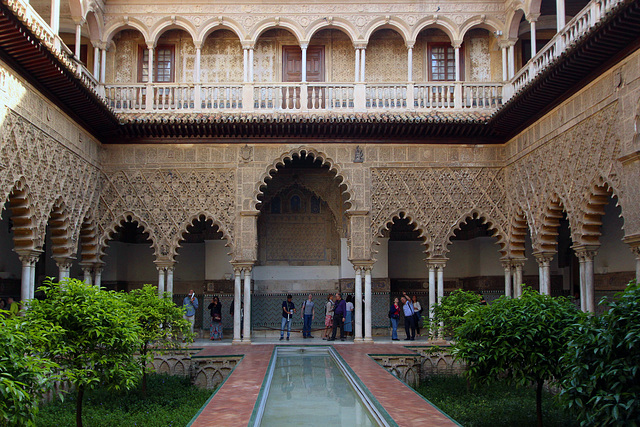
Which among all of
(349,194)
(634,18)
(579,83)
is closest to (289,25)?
(349,194)

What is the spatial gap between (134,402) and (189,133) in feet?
20.8

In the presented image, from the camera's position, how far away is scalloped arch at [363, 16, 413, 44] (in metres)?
14.6

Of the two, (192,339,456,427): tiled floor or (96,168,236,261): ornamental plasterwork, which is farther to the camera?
(96,168,236,261): ornamental plasterwork

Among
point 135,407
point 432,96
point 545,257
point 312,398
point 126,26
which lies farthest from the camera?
point 126,26

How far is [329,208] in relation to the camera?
16.2 meters

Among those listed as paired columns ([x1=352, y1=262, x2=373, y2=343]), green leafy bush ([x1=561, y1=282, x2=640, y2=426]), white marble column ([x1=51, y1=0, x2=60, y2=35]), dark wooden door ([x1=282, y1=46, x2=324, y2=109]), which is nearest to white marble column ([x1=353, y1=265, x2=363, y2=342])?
paired columns ([x1=352, y1=262, x2=373, y2=343])

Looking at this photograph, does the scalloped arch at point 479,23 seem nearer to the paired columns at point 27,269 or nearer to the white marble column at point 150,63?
the white marble column at point 150,63

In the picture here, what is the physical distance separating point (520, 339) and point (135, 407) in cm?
503

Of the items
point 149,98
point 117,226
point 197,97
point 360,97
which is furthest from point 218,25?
point 117,226

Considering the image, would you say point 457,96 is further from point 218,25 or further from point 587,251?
point 218,25

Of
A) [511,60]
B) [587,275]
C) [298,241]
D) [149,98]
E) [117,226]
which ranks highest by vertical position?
[511,60]

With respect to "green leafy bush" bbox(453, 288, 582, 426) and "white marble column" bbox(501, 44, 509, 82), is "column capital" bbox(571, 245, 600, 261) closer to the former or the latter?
"green leafy bush" bbox(453, 288, 582, 426)

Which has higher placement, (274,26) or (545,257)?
(274,26)

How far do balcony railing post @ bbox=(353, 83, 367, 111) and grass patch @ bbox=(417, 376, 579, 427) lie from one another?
589 centimetres
